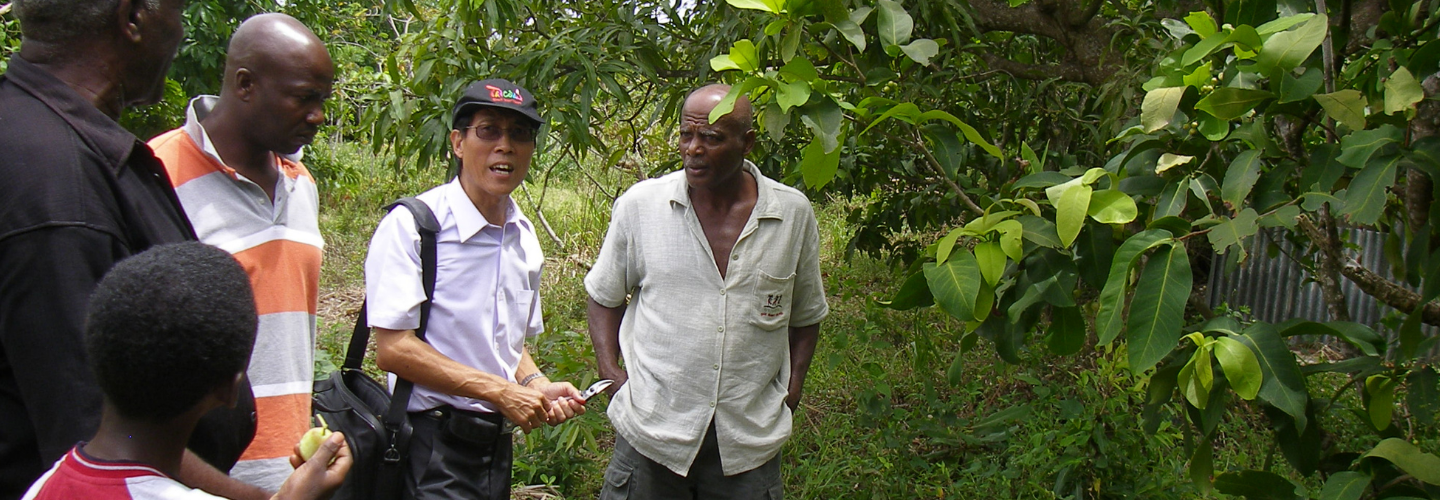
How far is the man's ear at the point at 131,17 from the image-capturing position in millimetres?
1485

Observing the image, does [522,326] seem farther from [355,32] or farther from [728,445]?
[355,32]

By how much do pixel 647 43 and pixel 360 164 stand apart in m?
6.83

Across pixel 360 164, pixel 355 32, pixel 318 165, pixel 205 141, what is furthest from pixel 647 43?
pixel 360 164

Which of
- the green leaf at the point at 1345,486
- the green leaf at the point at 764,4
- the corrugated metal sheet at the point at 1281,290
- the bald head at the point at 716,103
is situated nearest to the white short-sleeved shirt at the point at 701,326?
the bald head at the point at 716,103

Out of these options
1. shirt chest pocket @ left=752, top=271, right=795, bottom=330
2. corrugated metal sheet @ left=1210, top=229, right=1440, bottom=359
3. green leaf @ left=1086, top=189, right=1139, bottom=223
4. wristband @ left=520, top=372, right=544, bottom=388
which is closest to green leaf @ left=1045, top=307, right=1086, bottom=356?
green leaf @ left=1086, top=189, right=1139, bottom=223

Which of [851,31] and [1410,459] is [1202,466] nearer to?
[1410,459]

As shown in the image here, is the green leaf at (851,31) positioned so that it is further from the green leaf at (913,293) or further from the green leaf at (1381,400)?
the green leaf at (1381,400)

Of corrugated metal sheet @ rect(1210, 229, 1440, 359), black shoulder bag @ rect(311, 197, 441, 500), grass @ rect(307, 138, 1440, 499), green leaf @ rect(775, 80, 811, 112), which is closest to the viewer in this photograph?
green leaf @ rect(775, 80, 811, 112)

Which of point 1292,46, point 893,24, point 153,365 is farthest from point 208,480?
point 1292,46

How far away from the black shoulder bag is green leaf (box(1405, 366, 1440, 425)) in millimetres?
1970

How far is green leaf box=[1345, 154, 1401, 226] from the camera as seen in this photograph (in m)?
1.55

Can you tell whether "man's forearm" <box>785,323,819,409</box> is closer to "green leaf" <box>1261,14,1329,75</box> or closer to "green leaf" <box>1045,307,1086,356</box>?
"green leaf" <box>1045,307,1086,356</box>

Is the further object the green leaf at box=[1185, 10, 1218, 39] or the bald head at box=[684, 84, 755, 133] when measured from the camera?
the bald head at box=[684, 84, 755, 133]

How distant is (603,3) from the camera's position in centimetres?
389
